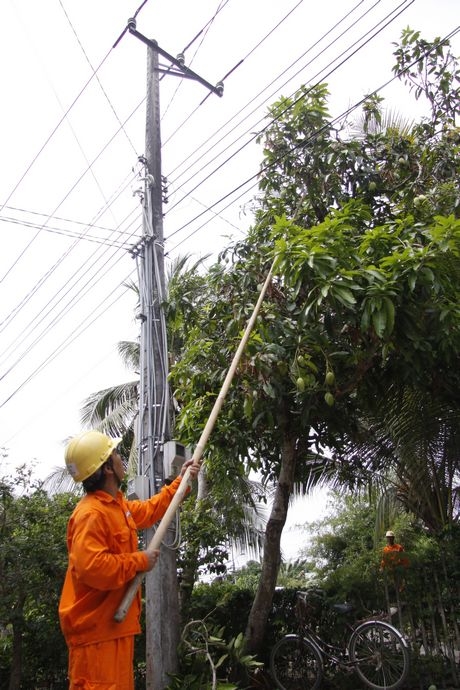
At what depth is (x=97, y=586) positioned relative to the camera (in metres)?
3.14

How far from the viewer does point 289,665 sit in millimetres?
7555

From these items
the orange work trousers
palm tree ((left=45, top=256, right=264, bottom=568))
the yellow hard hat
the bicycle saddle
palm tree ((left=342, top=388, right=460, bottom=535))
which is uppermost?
palm tree ((left=45, top=256, right=264, bottom=568))

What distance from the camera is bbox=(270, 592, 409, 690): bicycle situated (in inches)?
270

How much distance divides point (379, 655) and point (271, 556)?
1.56 m

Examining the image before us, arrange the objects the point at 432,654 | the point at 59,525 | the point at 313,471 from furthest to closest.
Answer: the point at 313,471, the point at 59,525, the point at 432,654

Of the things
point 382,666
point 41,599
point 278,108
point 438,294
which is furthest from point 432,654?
point 278,108

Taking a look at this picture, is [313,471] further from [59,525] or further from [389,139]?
[389,139]

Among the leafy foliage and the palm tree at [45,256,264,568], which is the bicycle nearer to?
the leafy foliage

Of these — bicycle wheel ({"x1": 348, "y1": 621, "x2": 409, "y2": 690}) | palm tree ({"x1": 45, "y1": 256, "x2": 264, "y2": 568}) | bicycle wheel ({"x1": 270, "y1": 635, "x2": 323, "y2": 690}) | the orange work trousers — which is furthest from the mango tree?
palm tree ({"x1": 45, "y1": 256, "x2": 264, "y2": 568})

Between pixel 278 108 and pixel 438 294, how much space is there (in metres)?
3.56

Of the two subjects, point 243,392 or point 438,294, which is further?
point 243,392

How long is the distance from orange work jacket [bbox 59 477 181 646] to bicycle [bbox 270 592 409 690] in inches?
174

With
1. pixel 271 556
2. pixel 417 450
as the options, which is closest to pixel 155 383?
pixel 271 556

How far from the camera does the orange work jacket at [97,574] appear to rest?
10.3 feet
